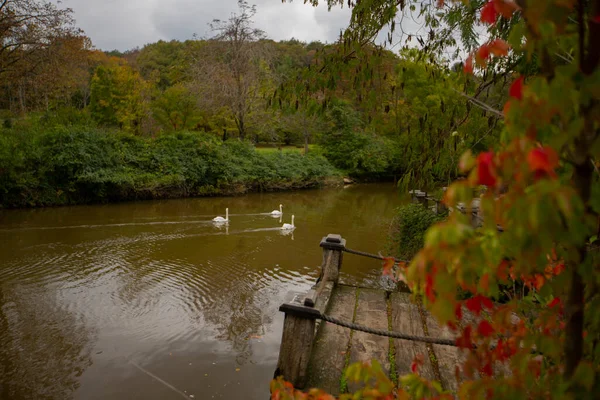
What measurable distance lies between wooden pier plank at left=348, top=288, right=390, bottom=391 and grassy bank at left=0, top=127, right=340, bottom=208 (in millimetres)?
16379

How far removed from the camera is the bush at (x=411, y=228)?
7.86 m

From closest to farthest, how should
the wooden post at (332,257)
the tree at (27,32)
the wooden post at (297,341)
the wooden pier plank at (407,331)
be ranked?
the wooden post at (297,341), the wooden pier plank at (407,331), the wooden post at (332,257), the tree at (27,32)

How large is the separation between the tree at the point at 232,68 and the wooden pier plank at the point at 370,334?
2073 centimetres

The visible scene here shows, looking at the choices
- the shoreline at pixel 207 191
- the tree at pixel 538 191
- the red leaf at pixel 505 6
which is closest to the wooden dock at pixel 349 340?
the tree at pixel 538 191

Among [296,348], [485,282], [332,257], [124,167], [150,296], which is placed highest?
[485,282]

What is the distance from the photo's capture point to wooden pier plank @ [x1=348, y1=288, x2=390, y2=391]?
4035 millimetres

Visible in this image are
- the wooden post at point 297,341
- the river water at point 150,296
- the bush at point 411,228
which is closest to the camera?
the wooden post at point 297,341

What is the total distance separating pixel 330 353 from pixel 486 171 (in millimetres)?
3603

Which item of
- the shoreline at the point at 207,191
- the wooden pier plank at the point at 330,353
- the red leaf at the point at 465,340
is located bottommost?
the shoreline at the point at 207,191

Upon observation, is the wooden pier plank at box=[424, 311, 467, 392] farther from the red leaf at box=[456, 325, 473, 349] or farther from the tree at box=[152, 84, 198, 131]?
the tree at box=[152, 84, 198, 131]

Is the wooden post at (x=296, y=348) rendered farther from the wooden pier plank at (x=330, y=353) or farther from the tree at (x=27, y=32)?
the tree at (x=27, y=32)

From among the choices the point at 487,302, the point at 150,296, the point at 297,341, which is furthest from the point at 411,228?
the point at 487,302

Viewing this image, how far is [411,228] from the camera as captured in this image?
834 centimetres

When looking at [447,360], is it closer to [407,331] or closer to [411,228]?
[407,331]
